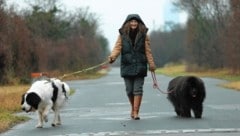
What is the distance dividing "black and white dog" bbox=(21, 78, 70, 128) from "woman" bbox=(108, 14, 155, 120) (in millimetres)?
1346

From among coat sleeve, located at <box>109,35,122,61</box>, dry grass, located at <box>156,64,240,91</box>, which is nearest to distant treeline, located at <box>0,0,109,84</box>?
dry grass, located at <box>156,64,240,91</box>

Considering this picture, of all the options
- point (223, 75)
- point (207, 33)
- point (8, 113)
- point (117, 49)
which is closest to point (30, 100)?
point (117, 49)

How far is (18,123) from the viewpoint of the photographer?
16141 millimetres

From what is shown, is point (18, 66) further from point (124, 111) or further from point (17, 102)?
point (124, 111)

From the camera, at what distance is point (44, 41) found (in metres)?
71.2

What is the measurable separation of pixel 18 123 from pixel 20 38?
123 feet

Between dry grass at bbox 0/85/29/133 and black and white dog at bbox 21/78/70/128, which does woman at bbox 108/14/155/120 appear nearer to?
black and white dog at bbox 21/78/70/128

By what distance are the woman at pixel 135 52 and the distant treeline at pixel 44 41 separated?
27433 millimetres

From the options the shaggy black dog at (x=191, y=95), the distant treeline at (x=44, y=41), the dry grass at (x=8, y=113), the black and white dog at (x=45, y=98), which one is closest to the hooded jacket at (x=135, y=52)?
the shaggy black dog at (x=191, y=95)

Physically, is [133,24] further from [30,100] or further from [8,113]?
[8,113]

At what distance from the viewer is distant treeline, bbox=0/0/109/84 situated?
5081 cm

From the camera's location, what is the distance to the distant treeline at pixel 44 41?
50.8 meters

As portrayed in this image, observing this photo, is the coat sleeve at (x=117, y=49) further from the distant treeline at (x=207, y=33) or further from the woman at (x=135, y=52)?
the distant treeline at (x=207, y=33)

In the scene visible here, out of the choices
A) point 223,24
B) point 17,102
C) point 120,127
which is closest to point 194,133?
point 120,127
